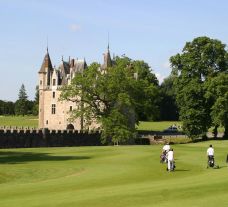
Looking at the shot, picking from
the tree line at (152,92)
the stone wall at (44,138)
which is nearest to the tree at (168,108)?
the tree line at (152,92)

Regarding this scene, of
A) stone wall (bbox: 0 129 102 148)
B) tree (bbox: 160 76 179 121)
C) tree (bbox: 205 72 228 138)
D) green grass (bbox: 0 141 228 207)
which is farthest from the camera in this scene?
tree (bbox: 160 76 179 121)

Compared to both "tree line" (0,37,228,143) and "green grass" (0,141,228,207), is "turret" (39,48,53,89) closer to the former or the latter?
"tree line" (0,37,228,143)

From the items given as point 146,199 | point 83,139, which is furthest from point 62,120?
point 146,199

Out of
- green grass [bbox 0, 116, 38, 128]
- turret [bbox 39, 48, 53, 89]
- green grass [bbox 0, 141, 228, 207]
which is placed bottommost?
green grass [bbox 0, 141, 228, 207]

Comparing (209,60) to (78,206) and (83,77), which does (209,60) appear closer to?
(83,77)

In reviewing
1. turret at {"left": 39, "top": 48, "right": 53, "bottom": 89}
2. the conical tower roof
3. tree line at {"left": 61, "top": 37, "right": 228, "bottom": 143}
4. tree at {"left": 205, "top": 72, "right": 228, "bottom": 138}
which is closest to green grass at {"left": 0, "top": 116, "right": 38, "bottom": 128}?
turret at {"left": 39, "top": 48, "right": 53, "bottom": 89}

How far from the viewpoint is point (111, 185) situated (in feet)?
88.8

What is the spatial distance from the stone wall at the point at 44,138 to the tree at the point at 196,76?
49.4ft

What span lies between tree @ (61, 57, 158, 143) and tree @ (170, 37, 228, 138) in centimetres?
748

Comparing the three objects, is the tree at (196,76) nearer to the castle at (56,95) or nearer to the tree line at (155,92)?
the tree line at (155,92)

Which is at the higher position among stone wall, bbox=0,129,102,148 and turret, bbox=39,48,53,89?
turret, bbox=39,48,53,89

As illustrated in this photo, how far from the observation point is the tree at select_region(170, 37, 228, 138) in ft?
274

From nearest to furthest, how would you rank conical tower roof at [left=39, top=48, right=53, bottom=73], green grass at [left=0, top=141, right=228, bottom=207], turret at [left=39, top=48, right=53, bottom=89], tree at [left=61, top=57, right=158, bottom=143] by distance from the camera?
1. green grass at [left=0, top=141, right=228, bottom=207]
2. tree at [left=61, top=57, right=158, bottom=143]
3. turret at [left=39, top=48, right=53, bottom=89]
4. conical tower roof at [left=39, top=48, right=53, bottom=73]

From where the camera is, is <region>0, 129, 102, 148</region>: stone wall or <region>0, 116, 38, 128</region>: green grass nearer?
<region>0, 129, 102, 148</region>: stone wall
